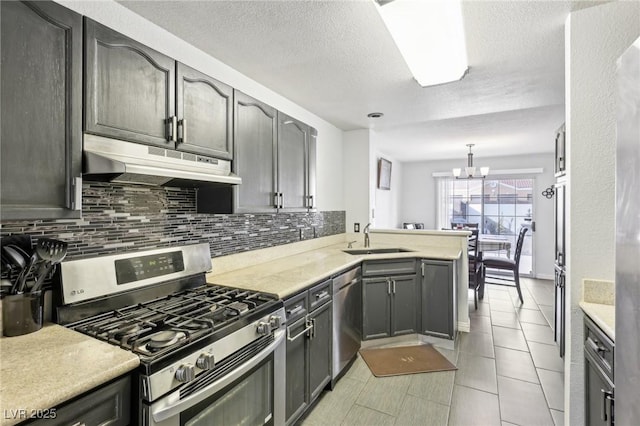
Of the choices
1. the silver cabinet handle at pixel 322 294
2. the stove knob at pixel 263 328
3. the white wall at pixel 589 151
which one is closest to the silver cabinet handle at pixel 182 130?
the stove knob at pixel 263 328

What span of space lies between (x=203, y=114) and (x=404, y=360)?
253cm

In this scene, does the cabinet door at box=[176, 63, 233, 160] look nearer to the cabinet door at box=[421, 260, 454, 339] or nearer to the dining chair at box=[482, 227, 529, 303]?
the cabinet door at box=[421, 260, 454, 339]

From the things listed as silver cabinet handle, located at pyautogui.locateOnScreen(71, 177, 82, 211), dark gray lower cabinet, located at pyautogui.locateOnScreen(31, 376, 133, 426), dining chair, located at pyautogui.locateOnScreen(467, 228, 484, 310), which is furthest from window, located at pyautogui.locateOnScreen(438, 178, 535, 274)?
silver cabinet handle, located at pyautogui.locateOnScreen(71, 177, 82, 211)

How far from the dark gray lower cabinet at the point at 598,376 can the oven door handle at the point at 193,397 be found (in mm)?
1469

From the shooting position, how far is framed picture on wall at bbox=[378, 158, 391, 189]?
17.4 ft

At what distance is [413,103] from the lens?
2.98 m

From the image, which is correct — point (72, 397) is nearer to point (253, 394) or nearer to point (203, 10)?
point (253, 394)

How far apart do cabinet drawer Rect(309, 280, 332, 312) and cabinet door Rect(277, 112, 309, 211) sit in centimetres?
65

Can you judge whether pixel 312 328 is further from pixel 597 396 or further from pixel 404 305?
pixel 597 396

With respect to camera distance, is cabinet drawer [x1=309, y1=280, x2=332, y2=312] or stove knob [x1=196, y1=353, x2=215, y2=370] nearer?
stove knob [x1=196, y1=353, x2=215, y2=370]

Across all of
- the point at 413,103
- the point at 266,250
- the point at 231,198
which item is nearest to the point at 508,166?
the point at 413,103

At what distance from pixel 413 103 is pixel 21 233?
2.98 meters

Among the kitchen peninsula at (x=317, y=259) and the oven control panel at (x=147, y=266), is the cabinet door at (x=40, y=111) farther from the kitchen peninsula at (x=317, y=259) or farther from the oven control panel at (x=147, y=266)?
the kitchen peninsula at (x=317, y=259)

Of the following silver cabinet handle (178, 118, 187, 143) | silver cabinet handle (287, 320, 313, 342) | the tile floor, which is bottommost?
the tile floor
